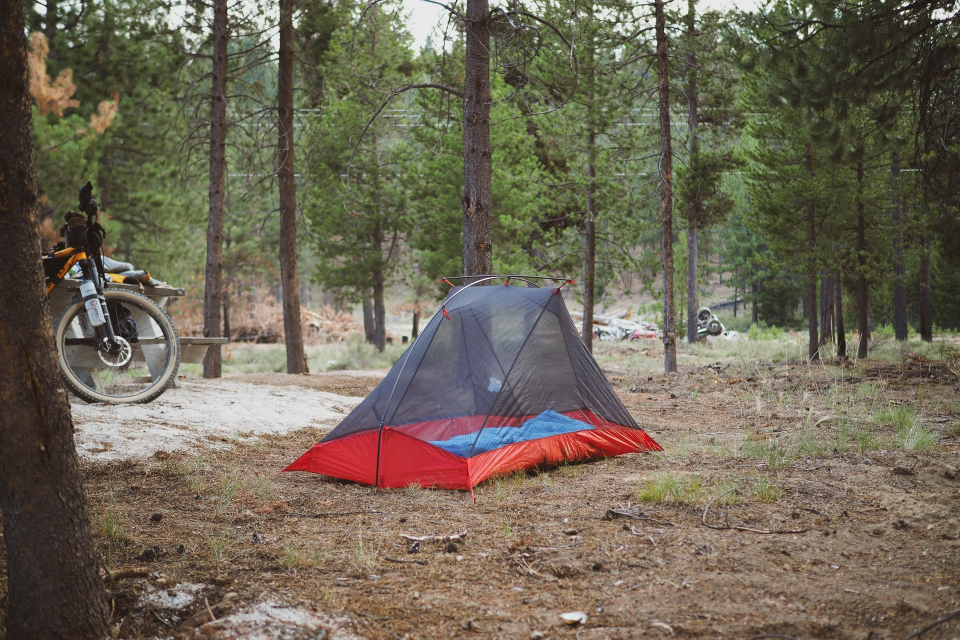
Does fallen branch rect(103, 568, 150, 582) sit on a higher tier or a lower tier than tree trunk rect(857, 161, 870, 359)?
lower

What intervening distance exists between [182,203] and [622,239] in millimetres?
11455

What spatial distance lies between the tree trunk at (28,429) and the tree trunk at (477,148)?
5.53 meters

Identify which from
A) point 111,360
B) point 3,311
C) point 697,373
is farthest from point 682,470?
point 697,373

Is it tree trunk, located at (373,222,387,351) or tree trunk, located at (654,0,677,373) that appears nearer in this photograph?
tree trunk, located at (654,0,677,373)

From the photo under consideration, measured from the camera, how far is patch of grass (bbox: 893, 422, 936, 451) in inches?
218

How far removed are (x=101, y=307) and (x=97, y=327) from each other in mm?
270

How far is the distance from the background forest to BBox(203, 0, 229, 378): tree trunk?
130 millimetres

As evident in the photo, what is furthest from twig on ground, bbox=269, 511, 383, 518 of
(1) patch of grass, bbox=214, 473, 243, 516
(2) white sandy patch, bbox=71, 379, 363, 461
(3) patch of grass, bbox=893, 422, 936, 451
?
(3) patch of grass, bbox=893, 422, 936, 451

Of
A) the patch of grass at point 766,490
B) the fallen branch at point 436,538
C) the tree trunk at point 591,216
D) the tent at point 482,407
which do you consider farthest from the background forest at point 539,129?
the fallen branch at point 436,538

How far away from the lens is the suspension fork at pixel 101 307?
6.28 m

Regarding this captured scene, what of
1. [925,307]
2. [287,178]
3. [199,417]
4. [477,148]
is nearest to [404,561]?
[199,417]

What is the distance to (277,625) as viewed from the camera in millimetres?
2748

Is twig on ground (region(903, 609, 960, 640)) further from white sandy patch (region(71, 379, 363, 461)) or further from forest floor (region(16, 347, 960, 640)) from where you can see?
white sandy patch (region(71, 379, 363, 461))

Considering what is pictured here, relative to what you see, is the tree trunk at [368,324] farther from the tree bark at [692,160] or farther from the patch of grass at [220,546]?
the patch of grass at [220,546]
